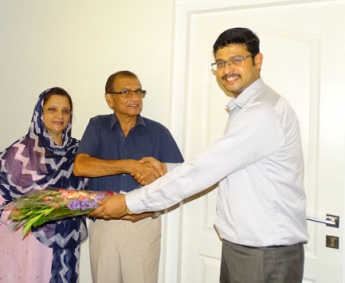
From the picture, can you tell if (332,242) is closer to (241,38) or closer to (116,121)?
(241,38)

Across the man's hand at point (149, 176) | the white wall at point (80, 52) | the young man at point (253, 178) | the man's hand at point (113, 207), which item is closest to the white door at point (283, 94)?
the white wall at point (80, 52)

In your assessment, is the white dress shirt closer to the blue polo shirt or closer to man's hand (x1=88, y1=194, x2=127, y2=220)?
man's hand (x1=88, y1=194, x2=127, y2=220)

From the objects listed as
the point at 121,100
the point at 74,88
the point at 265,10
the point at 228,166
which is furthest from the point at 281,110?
the point at 74,88

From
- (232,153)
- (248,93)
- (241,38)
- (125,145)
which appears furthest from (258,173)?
(125,145)

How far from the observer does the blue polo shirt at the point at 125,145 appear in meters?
1.84

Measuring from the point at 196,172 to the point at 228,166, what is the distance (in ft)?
0.48

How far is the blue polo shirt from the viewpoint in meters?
1.84

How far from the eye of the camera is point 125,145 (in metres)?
1.88

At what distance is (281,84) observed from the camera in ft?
5.91

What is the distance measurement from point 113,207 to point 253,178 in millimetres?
675

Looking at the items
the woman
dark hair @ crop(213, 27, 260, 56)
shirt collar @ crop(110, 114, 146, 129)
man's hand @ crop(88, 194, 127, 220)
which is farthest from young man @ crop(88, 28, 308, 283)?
the woman

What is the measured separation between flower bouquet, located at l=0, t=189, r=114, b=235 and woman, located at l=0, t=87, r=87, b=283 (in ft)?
1.09

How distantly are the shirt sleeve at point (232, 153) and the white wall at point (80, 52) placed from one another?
677 millimetres

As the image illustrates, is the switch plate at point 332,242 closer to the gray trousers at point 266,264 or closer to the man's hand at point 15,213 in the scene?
the gray trousers at point 266,264
